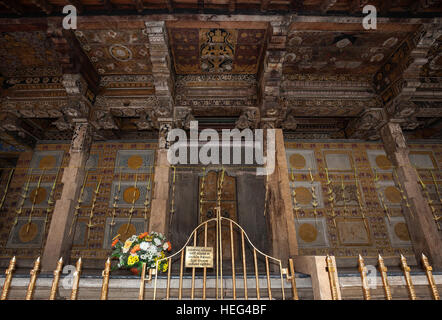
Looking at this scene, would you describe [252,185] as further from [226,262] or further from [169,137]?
[169,137]

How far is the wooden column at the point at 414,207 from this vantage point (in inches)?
207

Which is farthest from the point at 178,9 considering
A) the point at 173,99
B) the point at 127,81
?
the point at 127,81

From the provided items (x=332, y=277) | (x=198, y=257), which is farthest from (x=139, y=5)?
(x=332, y=277)

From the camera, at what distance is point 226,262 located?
627 cm

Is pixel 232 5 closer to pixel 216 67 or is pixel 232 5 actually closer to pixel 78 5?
pixel 216 67

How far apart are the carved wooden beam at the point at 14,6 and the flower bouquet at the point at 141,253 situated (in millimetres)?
5306

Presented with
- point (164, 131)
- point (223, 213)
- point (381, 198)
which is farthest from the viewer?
point (381, 198)

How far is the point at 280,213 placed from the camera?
501 cm

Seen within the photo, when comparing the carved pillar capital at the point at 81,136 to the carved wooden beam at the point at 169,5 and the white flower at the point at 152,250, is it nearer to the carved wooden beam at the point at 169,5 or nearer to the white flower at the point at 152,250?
the carved wooden beam at the point at 169,5

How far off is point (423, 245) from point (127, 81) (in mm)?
8367

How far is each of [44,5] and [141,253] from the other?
5.40m

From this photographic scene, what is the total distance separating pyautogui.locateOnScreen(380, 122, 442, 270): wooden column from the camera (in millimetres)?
5254

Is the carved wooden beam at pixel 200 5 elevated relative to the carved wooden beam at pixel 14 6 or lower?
elevated

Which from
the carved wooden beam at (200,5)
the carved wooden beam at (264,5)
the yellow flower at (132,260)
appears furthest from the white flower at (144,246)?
the carved wooden beam at (264,5)
